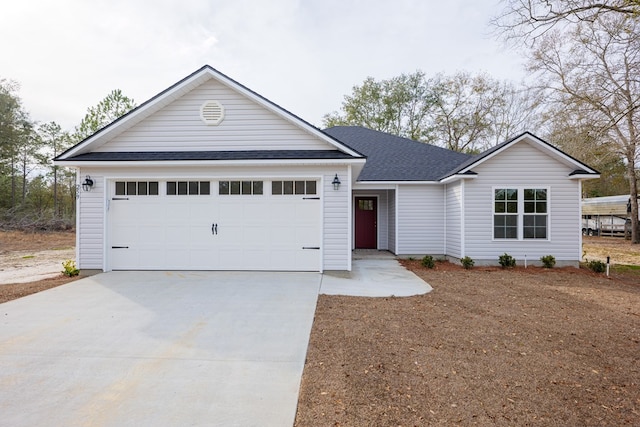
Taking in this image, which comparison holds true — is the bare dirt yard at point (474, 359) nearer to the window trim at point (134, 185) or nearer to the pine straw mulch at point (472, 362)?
the pine straw mulch at point (472, 362)

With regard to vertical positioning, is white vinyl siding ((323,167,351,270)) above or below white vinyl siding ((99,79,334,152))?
below

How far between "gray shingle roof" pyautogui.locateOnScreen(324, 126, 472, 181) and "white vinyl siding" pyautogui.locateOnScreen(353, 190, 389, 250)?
127cm

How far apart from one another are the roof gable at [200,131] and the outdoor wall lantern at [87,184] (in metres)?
0.69

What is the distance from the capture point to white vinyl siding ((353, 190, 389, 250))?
1318 cm

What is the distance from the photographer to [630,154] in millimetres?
15273

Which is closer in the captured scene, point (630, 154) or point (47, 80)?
point (47, 80)

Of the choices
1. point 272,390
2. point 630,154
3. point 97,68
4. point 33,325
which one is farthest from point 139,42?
point 630,154

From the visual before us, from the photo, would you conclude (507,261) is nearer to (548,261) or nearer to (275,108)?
(548,261)

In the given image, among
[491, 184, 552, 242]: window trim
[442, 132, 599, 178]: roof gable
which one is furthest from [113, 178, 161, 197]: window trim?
[491, 184, 552, 242]: window trim

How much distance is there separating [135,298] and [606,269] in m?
12.5

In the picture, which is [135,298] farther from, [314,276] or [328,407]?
[328,407]

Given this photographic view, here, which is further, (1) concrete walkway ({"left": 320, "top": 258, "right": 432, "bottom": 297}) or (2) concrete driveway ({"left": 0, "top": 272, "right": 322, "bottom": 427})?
(1) concrete walkway ({"left": 320, "top": 258, "right": 432, "bottom": 297})

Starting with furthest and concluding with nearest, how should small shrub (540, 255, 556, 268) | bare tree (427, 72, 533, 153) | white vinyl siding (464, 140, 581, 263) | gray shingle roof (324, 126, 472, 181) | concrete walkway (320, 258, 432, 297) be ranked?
bare tree (427, 72, 533, 153), gray shingle roof (324, 126, 472, 181), white vinyl siding (464, 140, 581, 263), small shrub (540, 255, 556, 268), concrete walkway (320, 258, 432, 297)

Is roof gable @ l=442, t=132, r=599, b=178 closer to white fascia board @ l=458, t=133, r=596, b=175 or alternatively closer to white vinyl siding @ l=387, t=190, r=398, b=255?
white fascia board @ l=458, t=133, r=596, b=175
